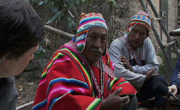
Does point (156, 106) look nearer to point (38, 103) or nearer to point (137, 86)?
point (137, 86)

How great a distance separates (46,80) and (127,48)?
5.01 feet

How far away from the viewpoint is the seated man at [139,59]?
3.00m

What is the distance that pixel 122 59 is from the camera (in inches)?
120

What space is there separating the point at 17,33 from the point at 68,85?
1040mm

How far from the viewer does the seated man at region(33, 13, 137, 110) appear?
1922mm

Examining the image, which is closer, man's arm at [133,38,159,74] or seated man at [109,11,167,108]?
seated man at [109,11,167,108]

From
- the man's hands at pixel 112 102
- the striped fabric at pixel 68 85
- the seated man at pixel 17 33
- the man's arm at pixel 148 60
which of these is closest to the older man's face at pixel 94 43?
the striped fabric at pixel 68 85

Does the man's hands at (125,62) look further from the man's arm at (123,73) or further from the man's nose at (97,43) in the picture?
the man's nose at (97,43)

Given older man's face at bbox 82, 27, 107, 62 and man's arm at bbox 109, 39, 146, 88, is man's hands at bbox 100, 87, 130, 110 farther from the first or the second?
man's arm at bbox 109, 39, 146, 88

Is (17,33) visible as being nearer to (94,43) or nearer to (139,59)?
(94,43)

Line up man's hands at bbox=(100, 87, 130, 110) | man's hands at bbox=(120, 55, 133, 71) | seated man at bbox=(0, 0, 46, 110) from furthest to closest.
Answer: man's hands at bbox=(120, 55, 133, 71) < man's hands at bbox=(100, 87, 130, 110) < seated man at bbox=(0, 0, 46, 110)

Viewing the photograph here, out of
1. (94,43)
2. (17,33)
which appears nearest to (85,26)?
(94,43)

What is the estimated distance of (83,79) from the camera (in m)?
2.10

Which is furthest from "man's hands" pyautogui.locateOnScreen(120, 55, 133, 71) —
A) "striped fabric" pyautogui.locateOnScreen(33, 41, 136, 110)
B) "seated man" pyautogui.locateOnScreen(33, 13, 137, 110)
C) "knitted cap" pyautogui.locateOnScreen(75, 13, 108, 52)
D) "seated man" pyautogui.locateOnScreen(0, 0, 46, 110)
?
"seated man" pyautogui.locateOnScreen(0, 0, 46, 110)
